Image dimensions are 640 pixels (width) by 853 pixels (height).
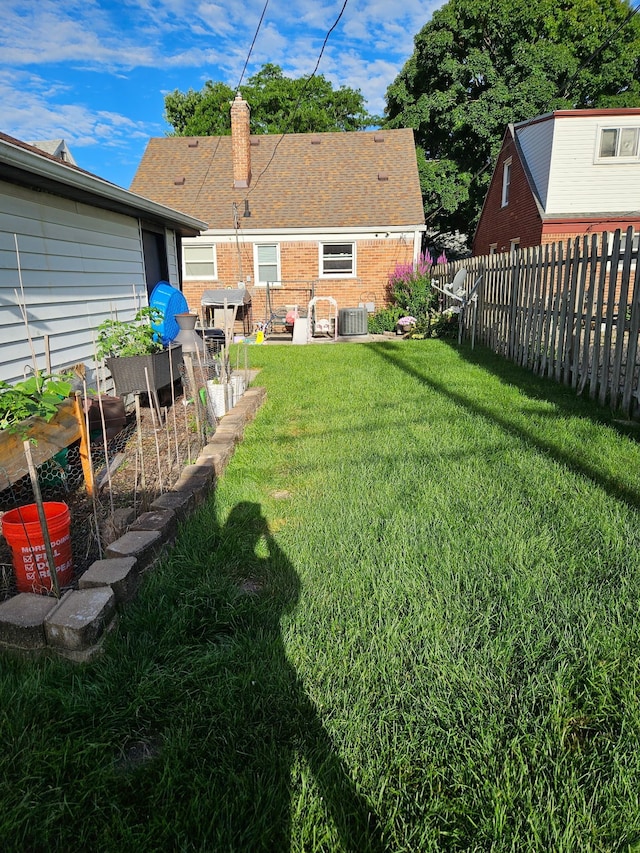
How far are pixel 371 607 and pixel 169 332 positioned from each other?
6017 millimetres

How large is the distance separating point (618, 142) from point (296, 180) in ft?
30.7

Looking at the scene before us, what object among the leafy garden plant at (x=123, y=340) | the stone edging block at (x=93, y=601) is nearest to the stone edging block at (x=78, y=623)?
the stone edging block at (x=93, y=601)

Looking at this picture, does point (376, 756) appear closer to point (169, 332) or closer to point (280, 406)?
point (280, 406)

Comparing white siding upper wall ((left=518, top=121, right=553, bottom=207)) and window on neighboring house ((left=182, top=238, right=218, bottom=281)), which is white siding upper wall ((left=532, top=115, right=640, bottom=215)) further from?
window on neighboring house ((left=182, top=238, right=218, bottom=281))

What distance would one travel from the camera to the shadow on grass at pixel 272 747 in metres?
1.38

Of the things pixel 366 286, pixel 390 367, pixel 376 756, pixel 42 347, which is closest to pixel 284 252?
pixel 366 286

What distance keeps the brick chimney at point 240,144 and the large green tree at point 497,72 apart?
955 centimetres

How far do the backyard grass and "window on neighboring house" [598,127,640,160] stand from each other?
14.6 metres

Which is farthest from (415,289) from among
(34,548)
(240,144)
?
(34,548)

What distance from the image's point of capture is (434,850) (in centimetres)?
133

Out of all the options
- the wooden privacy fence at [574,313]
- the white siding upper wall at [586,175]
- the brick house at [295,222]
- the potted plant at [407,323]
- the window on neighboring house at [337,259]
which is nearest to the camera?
the wooden privacy fence at [574,313]

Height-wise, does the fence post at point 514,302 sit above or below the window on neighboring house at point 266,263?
below

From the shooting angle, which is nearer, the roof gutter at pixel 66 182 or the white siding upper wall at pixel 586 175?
the roof gutter at pixel 66 182

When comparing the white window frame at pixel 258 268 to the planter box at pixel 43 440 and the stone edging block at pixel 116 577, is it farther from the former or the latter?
the stone edging block at pixel 116 577
